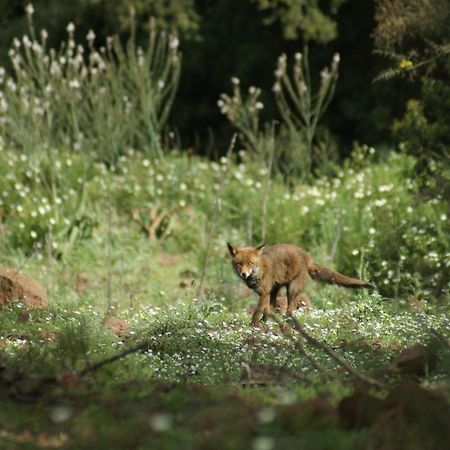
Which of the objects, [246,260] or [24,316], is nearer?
[24,316]

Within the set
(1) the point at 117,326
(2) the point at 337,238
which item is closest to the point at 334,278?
(2) the point at 337,238

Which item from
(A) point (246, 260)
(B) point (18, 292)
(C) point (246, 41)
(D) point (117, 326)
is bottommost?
(B) point (18, 292)

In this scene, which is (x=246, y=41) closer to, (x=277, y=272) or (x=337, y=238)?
(x=337, y=238)

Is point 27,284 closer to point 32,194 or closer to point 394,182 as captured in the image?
point 32,194

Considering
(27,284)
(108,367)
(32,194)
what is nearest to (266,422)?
Answer: (108,367)

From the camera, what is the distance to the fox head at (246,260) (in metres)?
9.75

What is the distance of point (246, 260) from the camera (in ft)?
32.1

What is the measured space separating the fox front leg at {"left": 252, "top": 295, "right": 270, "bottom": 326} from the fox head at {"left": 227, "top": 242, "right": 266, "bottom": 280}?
0.25 metres

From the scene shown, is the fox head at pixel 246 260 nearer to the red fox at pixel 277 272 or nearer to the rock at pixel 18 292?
the red fox at pixel 277 272

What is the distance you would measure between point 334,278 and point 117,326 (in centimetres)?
227

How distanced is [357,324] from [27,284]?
302cm

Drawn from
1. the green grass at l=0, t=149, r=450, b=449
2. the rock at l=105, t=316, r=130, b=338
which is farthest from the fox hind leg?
the rock at l=105, t=316, r=130, b=338

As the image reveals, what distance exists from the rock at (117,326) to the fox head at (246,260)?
3.86 feet

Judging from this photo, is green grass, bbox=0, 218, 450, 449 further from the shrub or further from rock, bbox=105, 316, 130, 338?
the shrub
